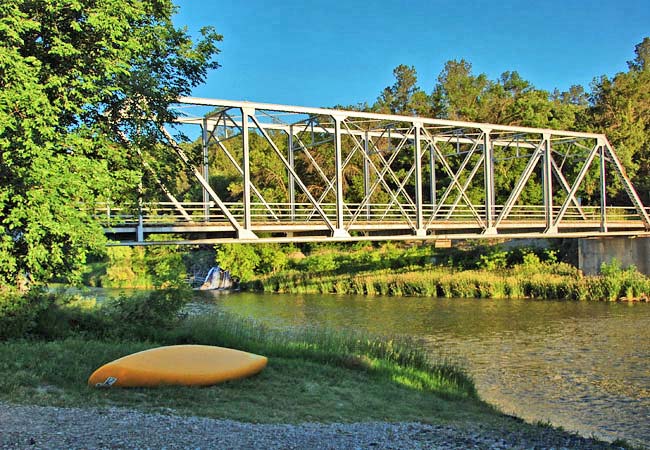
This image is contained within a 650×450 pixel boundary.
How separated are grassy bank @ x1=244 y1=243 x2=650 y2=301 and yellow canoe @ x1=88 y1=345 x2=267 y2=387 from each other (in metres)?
29.5

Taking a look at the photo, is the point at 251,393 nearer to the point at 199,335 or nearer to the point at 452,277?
the point at 199,335

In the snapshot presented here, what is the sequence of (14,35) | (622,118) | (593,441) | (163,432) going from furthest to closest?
(622,118) < (14,35) < (593,441) < (163,432)

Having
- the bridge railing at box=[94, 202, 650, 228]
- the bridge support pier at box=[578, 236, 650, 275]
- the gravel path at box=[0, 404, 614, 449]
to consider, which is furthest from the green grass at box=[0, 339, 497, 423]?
the bridge support pier at box=[578, 236, 650, 275]

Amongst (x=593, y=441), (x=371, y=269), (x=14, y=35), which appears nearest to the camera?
(x=593, y=441)

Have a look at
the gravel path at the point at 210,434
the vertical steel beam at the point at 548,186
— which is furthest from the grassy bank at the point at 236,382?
the vertical steel beam at the point at 548,186

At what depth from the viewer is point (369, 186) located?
130 feet

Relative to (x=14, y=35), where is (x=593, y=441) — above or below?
below

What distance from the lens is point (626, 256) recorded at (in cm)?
4225

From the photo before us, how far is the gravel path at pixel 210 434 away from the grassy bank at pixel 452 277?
3005 cm

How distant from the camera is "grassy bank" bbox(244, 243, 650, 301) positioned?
38219 mm

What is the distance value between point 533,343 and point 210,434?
57.6ft

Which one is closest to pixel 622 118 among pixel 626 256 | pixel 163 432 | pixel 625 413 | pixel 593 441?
pixel 626 256

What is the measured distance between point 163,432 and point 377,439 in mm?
2967

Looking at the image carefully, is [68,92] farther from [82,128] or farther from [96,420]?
[96,420]
